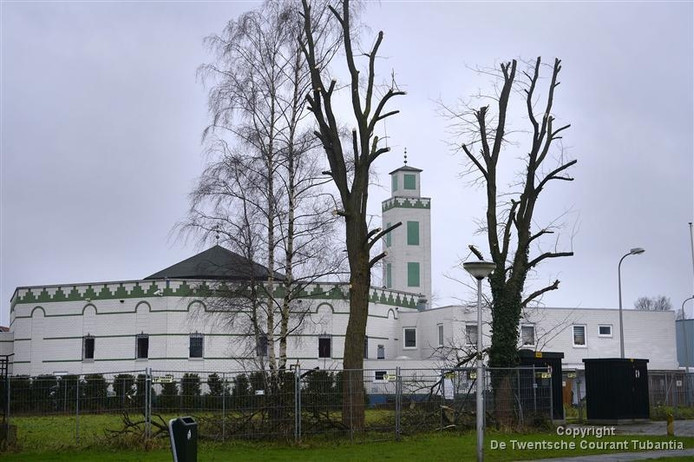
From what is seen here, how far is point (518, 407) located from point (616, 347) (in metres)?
27.3

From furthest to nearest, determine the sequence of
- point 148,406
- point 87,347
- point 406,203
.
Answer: point 406,203, point 87,347, point 148,406

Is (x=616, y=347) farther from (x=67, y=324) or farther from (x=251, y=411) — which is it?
(x=251, y=411)

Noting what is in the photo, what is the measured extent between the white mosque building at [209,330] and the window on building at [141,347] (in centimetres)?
5

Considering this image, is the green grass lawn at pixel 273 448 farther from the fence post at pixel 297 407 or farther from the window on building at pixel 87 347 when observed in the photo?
the window on building at pixel 87 347

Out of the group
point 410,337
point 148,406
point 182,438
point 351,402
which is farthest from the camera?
point 410,337

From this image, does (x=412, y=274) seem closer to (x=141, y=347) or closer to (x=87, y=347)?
(x=141, y=347)

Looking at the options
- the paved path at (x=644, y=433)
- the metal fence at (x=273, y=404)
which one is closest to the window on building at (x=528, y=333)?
the paved path at (x=644, y=433)

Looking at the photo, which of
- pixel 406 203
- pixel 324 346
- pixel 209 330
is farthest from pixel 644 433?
pixel 406 203

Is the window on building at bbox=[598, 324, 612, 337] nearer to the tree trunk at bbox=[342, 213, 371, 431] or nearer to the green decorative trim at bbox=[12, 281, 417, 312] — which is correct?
the green decorative trim at bbox=[12, 281, 417, 312]

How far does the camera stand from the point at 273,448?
2233 cm

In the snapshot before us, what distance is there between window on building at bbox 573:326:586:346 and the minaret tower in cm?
1269

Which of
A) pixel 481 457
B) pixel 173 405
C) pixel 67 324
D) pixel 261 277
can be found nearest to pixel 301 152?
pixel 261 277

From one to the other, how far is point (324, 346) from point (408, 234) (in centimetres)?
1630

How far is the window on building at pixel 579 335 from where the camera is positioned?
52344mm
